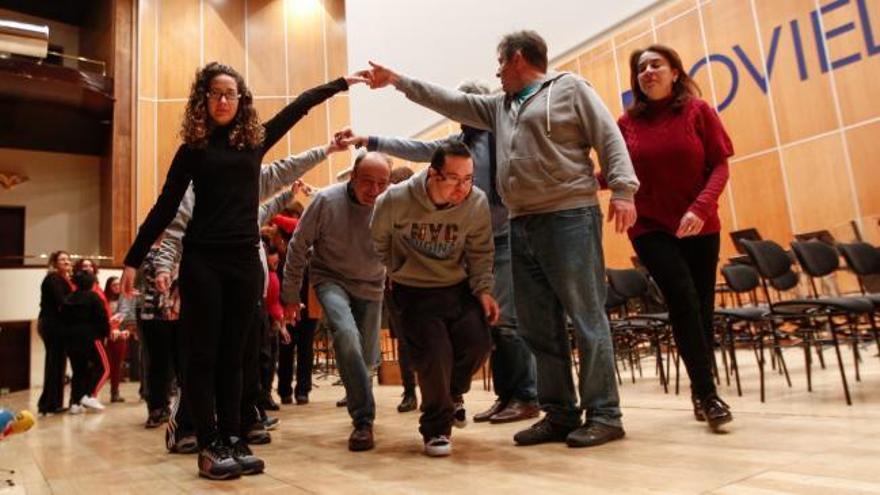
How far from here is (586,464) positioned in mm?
1678

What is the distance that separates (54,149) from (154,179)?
2.93 m

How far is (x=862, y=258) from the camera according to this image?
3.52m

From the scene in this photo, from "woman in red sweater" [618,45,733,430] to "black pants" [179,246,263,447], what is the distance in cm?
134

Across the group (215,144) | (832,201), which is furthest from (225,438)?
(832,201)

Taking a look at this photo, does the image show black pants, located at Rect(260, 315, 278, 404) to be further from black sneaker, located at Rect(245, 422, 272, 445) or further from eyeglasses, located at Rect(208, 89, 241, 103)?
eyeglasses, located at Rect(208, 89, 241, 103)

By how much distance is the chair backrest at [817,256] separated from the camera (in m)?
3.66

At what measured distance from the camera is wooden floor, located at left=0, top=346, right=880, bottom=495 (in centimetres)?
144

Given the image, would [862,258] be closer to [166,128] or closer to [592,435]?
[592,435]

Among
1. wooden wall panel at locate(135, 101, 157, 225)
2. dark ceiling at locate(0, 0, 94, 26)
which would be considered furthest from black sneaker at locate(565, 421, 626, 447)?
dark ceiling at locate(0, 0, 94, 26)

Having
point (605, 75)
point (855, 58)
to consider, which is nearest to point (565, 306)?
point (855, 58)

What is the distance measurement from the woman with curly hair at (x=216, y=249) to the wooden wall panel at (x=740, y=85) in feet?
24.4

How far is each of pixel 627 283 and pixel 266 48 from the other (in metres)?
9.07

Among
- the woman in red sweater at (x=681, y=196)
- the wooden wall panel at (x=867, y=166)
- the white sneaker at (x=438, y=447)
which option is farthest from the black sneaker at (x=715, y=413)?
the wooden wall panel at (x=867, y=166)

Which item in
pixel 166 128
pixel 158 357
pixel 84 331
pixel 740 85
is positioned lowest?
pixel 158 357
